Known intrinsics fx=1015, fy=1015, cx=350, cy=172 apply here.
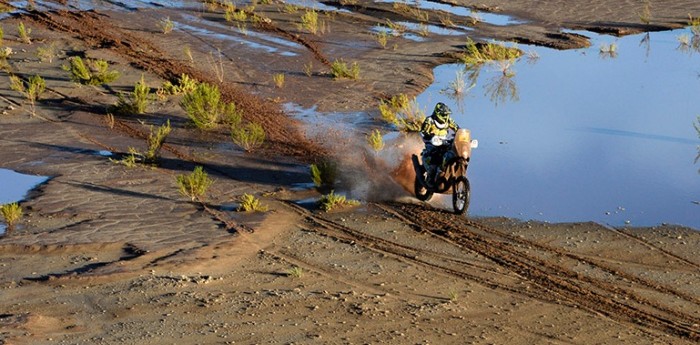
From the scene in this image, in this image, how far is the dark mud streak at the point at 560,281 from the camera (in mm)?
9523

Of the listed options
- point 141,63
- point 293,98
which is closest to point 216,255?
point 293,98

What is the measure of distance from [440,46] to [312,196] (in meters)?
12.7

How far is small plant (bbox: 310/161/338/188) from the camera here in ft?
46.3

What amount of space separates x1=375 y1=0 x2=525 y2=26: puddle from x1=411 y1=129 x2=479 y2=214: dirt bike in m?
16.5

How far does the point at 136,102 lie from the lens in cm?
1867

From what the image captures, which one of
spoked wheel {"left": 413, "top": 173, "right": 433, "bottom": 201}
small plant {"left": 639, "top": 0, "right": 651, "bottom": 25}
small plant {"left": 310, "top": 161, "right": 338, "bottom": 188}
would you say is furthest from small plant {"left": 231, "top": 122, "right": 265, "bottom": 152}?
small plant {"left": 639, "top": 0, "right": 651, "bottom": 25}

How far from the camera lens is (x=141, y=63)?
22.5 m

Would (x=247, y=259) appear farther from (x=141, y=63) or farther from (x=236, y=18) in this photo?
(x=236, y=18)

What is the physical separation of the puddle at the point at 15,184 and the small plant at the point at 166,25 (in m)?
11.8

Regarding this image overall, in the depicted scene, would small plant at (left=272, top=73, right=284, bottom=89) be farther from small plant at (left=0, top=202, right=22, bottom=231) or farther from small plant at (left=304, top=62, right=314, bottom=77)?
small plant at (left=0, top=202, right=22, bottom=231)

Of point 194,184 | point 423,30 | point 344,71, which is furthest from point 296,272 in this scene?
point 423,30

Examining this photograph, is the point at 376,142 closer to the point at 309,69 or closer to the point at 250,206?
the point at 250,206

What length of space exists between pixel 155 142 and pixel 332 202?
Result: 397cm

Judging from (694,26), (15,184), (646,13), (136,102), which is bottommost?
(15,184)
